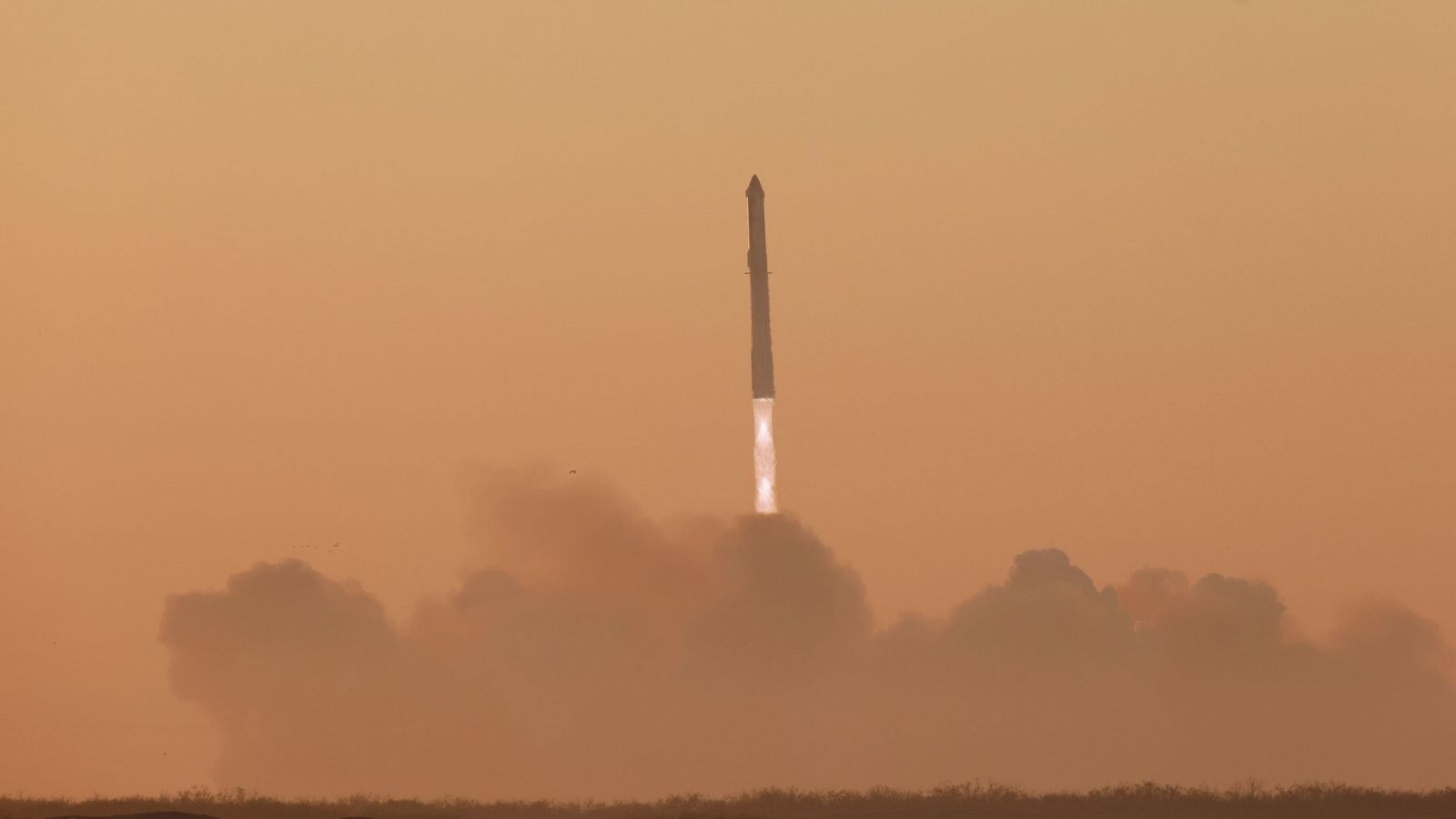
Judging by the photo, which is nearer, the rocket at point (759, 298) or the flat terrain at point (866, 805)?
the flat terrain at point (866, 805)

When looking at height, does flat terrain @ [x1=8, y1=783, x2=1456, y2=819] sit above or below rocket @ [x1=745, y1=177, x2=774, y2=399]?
below

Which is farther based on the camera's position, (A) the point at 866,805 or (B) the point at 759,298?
(B) the point at 759,298

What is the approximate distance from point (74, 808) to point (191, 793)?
10.1ft

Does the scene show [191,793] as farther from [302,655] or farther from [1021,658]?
[1021,658]

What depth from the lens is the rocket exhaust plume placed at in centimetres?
8162

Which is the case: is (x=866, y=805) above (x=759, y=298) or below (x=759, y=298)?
below

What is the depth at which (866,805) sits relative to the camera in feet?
248

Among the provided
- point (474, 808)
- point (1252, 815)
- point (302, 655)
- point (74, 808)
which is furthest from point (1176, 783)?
point (74, 808)

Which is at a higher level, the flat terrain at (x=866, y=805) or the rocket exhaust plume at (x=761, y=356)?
the rocket exhaust plume at (x=761, y=356)

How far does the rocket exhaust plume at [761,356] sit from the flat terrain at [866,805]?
33.2ft

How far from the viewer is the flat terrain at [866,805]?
74562mm

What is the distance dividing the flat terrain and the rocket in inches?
504

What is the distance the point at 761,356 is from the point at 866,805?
46.2 ft

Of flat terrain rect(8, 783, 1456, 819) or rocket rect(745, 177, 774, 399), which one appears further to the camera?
rocket rect(745, 177, 774, 399)
